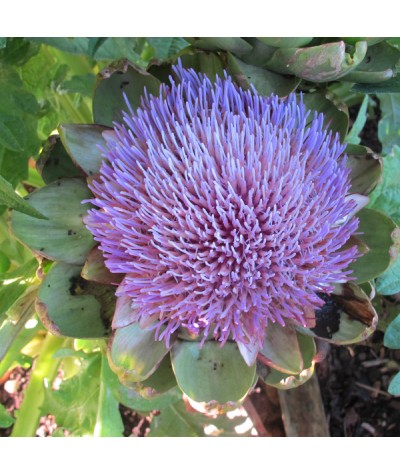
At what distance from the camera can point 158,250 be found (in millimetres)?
686

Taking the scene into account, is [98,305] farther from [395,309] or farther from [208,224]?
[395,309]

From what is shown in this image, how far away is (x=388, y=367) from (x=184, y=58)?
747 millimetres

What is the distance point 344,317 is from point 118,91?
38cm

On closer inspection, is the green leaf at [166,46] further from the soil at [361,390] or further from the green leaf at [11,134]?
the soil at [361,390]

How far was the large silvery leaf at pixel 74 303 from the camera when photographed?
0.72 meters

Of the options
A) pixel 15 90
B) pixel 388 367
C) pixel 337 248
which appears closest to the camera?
pixel 337 248

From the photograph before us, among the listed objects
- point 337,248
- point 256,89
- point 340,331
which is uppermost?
point 256,89

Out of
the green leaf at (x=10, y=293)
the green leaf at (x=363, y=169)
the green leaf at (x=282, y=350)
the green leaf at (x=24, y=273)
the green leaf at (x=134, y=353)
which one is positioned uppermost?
the green leaf at (x=363, y=169)

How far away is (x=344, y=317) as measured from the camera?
0.73m

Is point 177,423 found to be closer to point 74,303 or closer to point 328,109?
point 74,303

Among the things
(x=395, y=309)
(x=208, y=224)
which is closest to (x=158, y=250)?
(x=208, y=224)

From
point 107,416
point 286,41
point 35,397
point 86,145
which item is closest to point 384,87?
point 286,41

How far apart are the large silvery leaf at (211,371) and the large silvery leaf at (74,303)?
0.09 meters

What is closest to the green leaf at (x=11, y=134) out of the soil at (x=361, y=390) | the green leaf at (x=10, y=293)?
the green leaf at (x=10, y=293)
